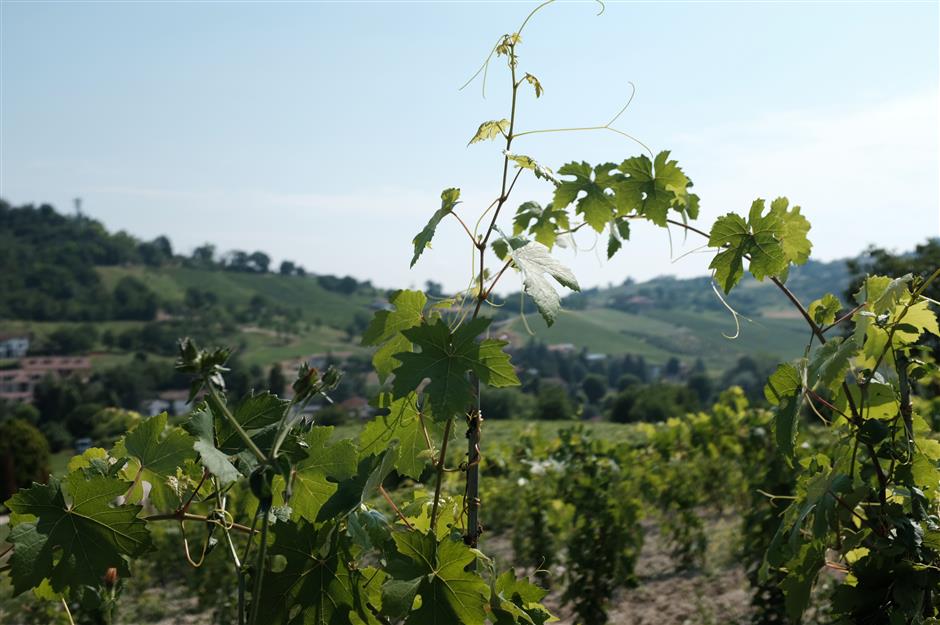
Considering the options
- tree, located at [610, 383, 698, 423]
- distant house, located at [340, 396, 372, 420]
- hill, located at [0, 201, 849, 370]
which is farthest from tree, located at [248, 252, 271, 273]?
tree, located at [610, 383, 698, 423]

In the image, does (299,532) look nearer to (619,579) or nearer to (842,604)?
(842,604)

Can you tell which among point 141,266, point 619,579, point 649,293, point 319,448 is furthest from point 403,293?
point 649,293

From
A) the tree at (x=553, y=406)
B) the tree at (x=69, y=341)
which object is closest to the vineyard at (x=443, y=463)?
the tree at (x=553, y=406)

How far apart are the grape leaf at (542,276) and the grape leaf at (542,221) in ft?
1.60

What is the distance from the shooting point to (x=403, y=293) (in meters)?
1.52

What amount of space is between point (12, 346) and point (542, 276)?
8880cm

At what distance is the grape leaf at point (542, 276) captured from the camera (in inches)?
53.5

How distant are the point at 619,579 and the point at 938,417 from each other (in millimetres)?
1911

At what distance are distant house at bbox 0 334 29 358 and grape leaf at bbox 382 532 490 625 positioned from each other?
87680 millimetres

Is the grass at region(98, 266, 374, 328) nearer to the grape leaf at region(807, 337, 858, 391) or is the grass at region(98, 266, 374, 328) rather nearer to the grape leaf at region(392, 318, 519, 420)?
the grape leaf at region(807, 337, 858, 391)

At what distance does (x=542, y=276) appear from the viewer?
1.45 metres

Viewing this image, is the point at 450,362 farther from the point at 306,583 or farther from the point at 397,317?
the point at 306,583

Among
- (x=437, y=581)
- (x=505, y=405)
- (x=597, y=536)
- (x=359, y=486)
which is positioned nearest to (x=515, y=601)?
(x=437, y=581)

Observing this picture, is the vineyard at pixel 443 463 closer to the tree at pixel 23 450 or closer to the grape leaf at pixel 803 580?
the grape leaf at pixel 803 580
